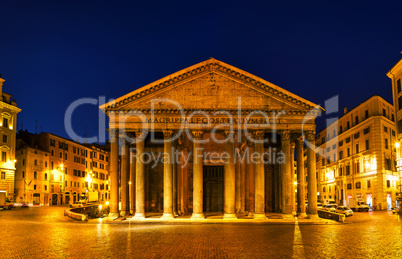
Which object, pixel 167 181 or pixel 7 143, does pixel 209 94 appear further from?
pixel 7 143

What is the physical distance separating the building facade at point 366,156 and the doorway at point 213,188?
25343mm

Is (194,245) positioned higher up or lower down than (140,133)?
lower down

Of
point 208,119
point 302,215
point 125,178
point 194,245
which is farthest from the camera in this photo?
point 125,178

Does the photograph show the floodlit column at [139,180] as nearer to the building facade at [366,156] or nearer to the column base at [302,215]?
the column base at [302,215]

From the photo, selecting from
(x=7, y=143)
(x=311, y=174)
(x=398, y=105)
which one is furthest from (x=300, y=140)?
(x=7, y=143)

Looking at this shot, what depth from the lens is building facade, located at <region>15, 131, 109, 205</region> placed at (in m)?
74.3

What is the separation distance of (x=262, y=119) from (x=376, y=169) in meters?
29.2

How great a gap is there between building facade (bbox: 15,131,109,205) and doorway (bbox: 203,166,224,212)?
27.9m

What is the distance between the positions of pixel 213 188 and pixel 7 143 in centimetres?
3677

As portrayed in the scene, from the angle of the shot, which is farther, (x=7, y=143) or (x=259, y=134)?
(x=7, y=143)

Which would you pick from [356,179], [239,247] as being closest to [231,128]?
[239,247]

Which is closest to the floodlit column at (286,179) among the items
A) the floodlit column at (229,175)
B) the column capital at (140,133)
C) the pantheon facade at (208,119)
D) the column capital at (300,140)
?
the pantheon facade at (208,119)

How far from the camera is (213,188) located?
45.6 m

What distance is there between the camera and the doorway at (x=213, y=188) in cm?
4544
